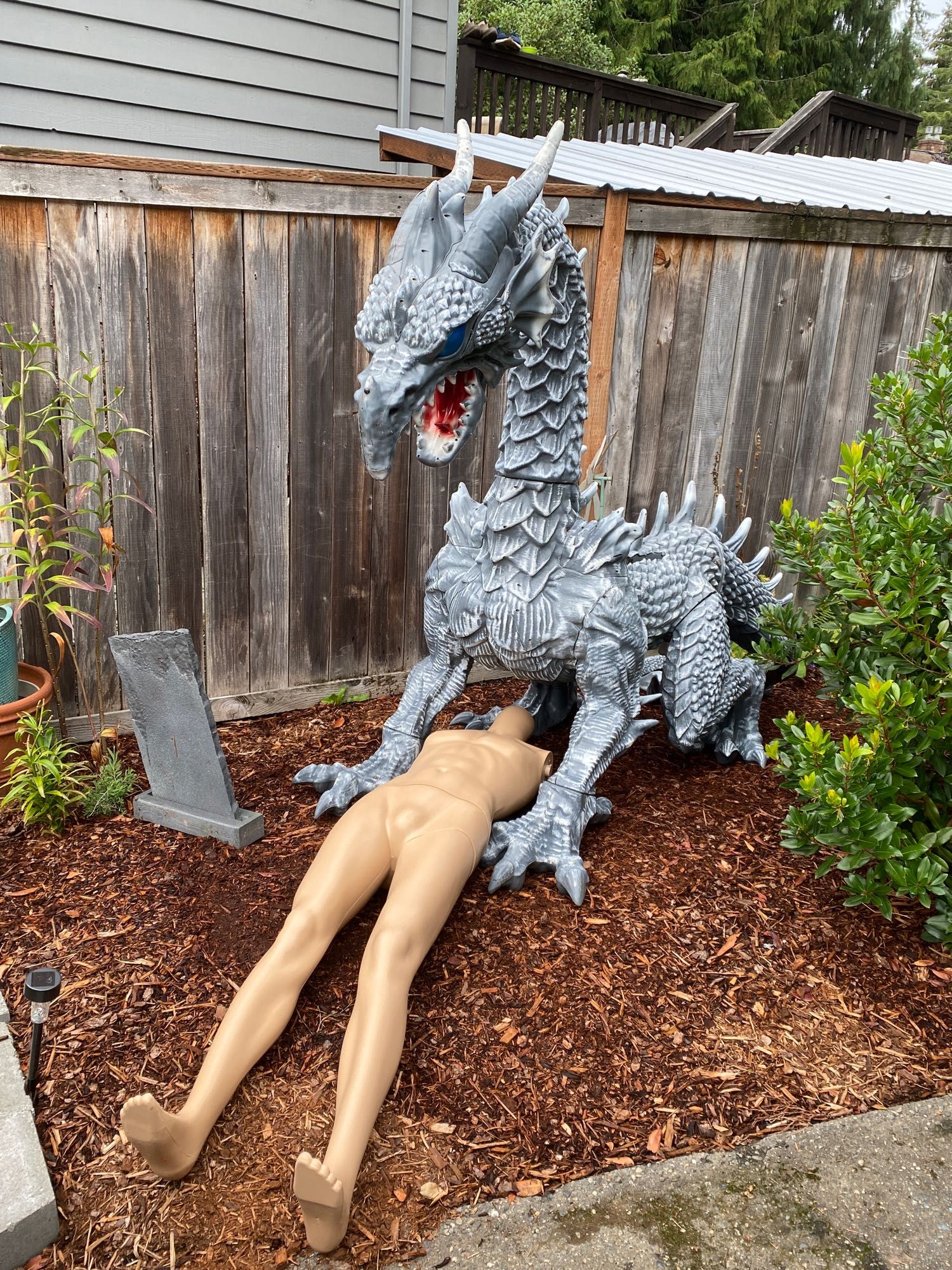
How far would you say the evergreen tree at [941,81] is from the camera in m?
35.8

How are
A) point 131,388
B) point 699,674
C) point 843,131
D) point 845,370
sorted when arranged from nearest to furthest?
point 699,674 → point 131,388 → point 845,370 → point 843,131

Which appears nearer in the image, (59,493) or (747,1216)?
(747,1216)

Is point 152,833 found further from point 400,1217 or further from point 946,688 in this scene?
point 946,688

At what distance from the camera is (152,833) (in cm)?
308

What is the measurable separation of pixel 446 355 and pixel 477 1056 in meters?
1.62

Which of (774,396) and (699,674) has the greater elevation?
(774,396)

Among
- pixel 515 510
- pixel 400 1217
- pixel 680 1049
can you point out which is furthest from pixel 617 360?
pixel 400 1217

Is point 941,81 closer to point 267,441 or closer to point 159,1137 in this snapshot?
point 267,441

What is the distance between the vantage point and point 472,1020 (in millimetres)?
2379

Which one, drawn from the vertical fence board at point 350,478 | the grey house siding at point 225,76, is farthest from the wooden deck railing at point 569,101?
the vertical fence board at point 350,478

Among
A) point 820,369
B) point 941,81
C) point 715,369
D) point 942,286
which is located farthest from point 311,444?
point 941,81

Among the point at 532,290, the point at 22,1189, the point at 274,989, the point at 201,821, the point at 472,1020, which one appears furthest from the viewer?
the point at 201,821

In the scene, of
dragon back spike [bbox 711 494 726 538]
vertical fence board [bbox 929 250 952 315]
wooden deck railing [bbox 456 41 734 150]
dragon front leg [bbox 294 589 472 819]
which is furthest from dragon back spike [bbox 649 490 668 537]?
wooden deck railing [bbox 456 41 734 150]

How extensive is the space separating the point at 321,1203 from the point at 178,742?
5.12 feet
